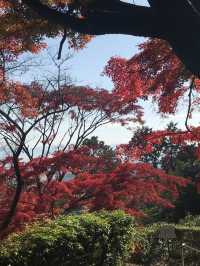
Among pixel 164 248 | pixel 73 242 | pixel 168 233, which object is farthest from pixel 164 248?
pixel 73 242

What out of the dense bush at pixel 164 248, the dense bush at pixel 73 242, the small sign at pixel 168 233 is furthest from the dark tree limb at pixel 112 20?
the dense bush at pixel 164 248

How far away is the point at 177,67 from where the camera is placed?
9.56 meters

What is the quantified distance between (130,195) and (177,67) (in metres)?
6.13

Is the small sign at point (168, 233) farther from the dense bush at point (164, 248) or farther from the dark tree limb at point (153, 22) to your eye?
the dark tree limb at point (153, 22)

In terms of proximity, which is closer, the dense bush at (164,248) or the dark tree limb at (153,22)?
the dark tree limb at (153,22)

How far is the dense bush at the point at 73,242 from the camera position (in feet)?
27.4

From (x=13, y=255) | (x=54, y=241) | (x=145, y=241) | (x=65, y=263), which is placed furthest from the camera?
(x=145, y=241)

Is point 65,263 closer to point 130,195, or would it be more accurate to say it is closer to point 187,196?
point 130,195

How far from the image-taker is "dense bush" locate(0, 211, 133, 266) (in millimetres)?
8352

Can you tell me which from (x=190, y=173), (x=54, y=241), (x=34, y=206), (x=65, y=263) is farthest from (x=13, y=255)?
(x=190, y=173)

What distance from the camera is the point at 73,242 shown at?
10062 millimetres

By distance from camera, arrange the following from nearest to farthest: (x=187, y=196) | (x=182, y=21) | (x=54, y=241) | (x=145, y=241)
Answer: (x=182, y=21), (x=54, y=241), (x=145, y=241), (x=187, y=196)

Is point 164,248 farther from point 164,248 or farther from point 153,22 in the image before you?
point 153,22

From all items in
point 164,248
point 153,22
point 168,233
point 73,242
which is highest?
point 153,22
